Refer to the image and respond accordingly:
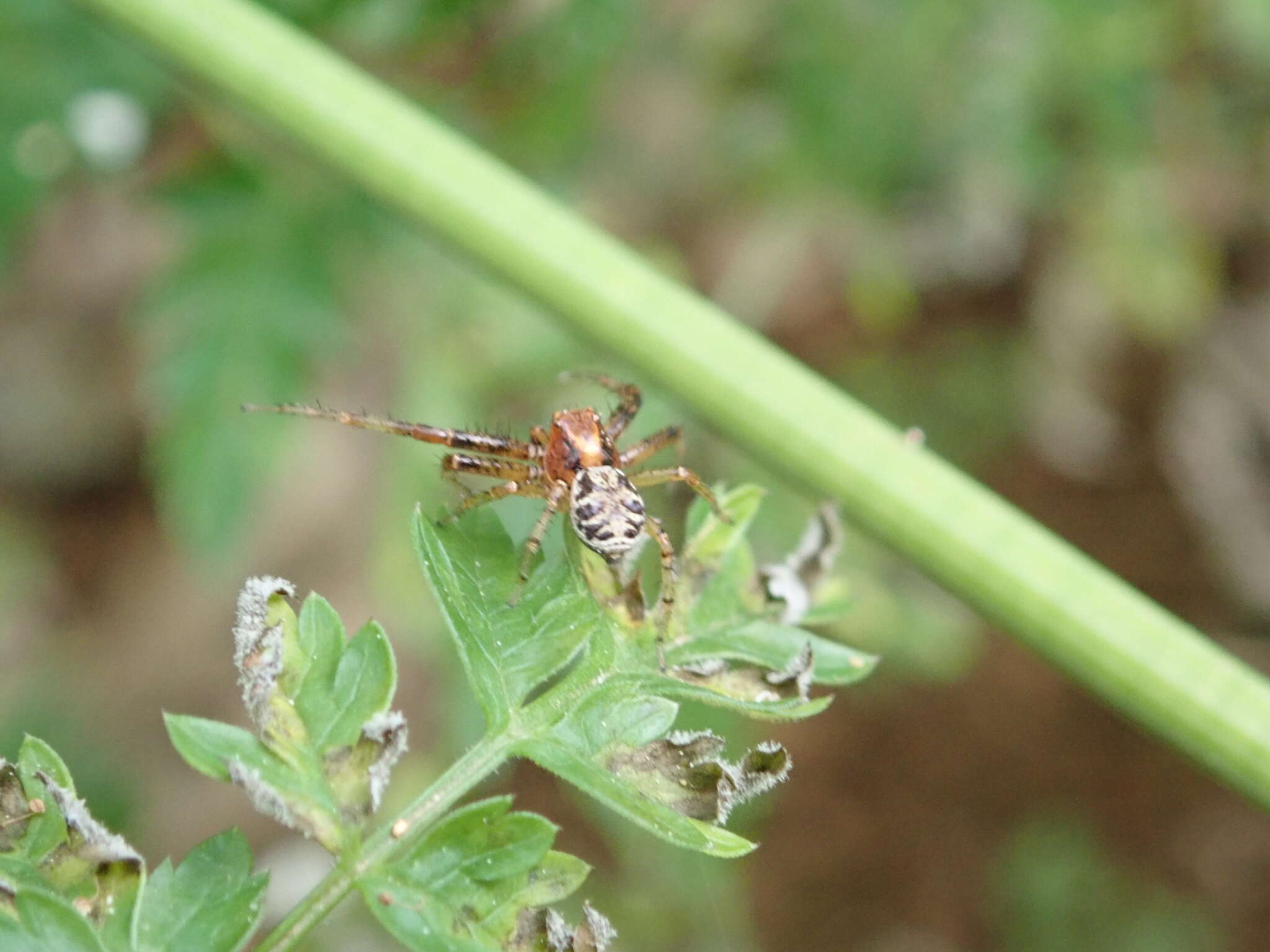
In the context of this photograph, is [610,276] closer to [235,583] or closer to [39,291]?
[235,583]

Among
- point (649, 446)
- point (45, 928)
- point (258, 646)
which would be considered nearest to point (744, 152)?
point (649, 446)

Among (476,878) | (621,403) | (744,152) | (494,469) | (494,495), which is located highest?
(744,152)

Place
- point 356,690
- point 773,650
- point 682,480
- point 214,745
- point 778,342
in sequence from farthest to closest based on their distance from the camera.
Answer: point 778,342
point 682,480
point 773,650
point 356,690
point 214,745

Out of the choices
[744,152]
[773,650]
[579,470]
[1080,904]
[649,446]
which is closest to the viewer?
[773,650]

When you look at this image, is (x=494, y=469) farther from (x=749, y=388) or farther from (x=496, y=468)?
(x=749, y=388)

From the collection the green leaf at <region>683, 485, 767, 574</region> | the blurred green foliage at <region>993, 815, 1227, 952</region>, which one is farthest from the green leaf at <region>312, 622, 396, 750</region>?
the blurred green foliage at <region>993, 815, 1227, 952</region>

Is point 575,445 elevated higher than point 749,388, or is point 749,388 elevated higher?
point 575,445

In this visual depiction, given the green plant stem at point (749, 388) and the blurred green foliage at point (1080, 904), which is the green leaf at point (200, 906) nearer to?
the green plant stem at point (749, 388)
